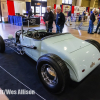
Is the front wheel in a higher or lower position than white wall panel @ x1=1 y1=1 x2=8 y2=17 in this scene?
lower

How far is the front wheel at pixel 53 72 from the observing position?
5.87 feet

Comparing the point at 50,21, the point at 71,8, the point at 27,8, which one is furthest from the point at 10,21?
the point at 71,8

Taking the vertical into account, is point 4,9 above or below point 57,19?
above

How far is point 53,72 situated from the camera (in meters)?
2.06

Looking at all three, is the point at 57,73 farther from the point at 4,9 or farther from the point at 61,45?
the point at 4,9

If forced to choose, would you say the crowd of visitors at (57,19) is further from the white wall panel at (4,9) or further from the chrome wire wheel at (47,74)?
the white wall panel at (4,9)

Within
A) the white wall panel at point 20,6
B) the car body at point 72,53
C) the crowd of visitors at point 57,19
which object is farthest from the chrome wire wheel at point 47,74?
the white wall panel at point 20,6

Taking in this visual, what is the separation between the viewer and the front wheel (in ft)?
5.87

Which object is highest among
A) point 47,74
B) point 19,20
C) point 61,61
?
point 19,20

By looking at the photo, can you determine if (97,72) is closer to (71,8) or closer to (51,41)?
(51,41)

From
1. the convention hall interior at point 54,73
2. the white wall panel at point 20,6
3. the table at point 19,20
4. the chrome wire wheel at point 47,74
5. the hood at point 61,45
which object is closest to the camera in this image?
the convention hall interior at point 54,73

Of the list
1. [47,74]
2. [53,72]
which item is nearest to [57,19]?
[47,74]

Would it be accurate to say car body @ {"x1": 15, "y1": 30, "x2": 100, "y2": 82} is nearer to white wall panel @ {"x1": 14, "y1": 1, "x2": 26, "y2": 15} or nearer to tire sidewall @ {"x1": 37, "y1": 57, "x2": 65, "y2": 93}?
tire sidewall @ {"x1": 37, "y1": 57, "x2": 65, "y2": 93}

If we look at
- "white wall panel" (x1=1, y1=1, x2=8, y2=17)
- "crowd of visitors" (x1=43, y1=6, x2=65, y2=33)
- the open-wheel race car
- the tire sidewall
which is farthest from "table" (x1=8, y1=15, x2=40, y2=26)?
the tire sidewall
